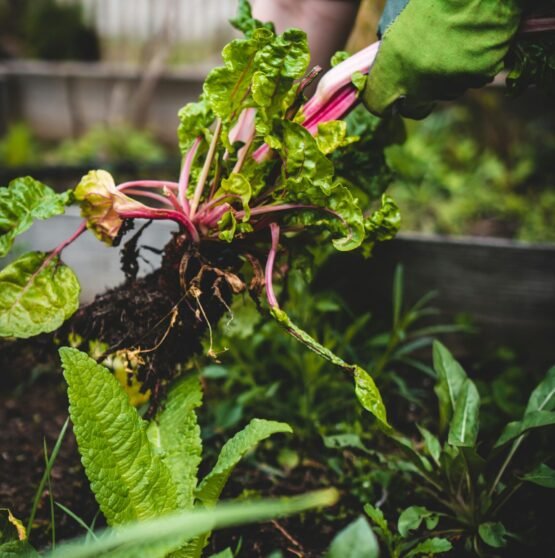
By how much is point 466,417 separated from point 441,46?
687mm

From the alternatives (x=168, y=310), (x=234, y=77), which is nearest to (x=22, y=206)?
(x=168, y=310)

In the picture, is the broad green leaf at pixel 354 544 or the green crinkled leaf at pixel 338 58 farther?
the green crinkled leaf at pixel 338 58

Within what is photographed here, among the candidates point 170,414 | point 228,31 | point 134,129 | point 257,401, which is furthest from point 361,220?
point 228,31

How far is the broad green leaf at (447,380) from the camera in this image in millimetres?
1149

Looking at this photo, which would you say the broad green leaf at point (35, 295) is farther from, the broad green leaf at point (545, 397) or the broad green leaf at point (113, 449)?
the broad green leaf at point (545, 397)

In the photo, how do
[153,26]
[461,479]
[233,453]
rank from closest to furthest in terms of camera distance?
1. [233,453]
2. [461,479]
3. [153,26]

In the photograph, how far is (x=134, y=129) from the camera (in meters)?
4.18

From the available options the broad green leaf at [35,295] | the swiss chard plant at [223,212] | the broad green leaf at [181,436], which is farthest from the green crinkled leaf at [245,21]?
the broad green leaf at [181,436]

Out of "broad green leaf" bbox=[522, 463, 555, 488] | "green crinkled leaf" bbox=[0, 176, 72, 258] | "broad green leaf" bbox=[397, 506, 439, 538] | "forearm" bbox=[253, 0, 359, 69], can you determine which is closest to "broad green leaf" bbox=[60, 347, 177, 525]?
"green crinkled leaf" bbox=[0, 176, 72, 258]

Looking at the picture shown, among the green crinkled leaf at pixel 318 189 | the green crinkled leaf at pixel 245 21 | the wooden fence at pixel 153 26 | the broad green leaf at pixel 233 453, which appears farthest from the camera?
the wooden fence at pixel 153 26

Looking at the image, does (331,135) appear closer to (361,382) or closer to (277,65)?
(277,65)

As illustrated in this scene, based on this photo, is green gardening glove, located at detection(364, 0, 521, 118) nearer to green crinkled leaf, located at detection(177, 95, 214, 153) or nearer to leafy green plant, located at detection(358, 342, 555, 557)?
green crinkled leaf, located at detection(177, 95, 214, 153)

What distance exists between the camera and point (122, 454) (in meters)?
0.85

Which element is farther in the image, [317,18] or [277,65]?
[317,18]
